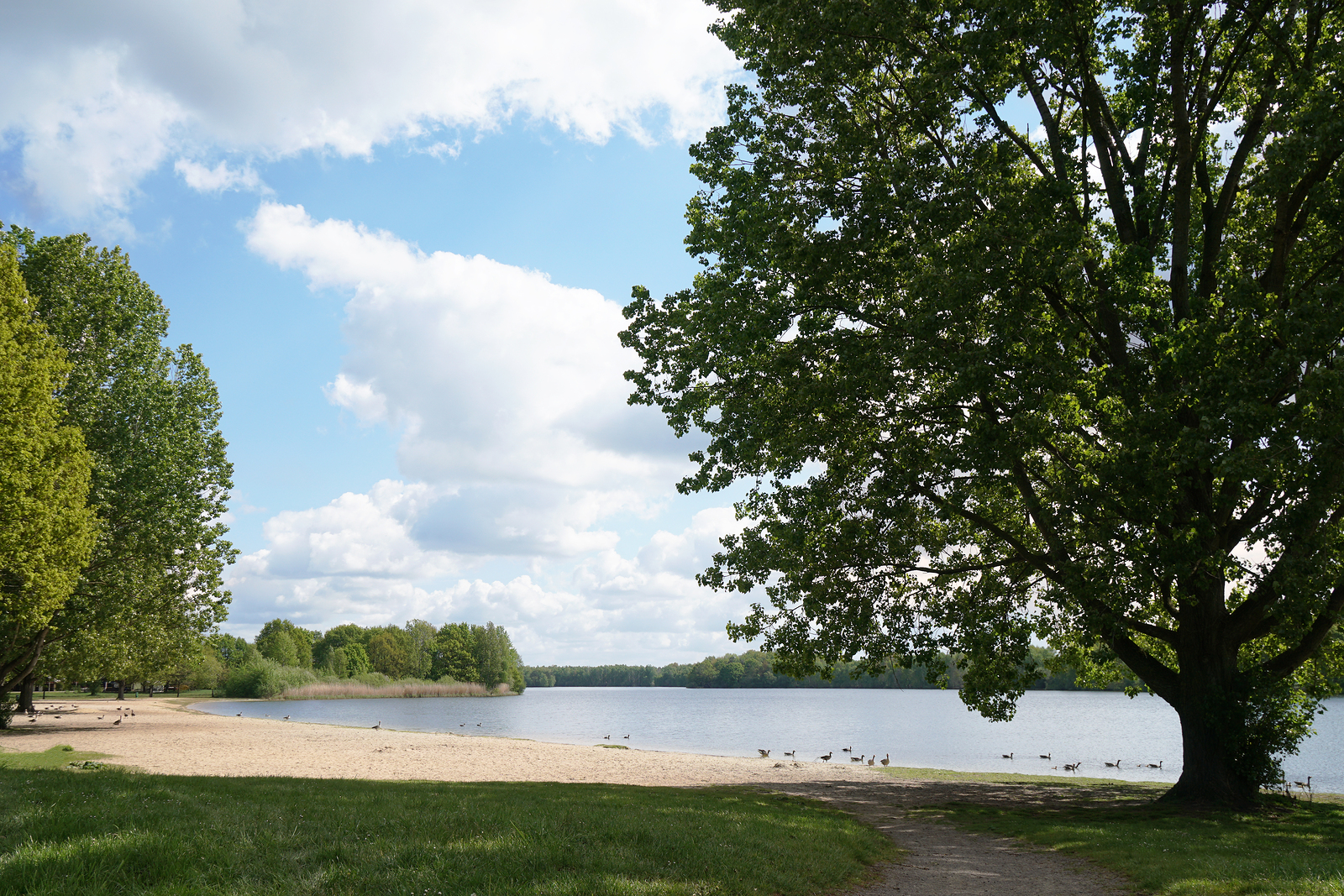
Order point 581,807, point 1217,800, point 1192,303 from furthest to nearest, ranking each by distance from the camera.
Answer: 1. point 1217,800
2. point 1192,303
3. point 581,807

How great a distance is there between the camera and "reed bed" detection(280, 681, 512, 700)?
105 meters

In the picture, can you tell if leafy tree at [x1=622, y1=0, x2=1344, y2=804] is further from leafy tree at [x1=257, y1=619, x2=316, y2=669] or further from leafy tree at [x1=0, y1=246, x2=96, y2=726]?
leafy tree at [x1=257, y1=619, x2=316, y2=669]

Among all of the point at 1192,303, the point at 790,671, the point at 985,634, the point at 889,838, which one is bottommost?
the point at 889,838

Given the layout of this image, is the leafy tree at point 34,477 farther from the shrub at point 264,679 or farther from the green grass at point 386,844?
the shrub at point 264,679

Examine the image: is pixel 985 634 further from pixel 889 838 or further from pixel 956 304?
pixel 956 304

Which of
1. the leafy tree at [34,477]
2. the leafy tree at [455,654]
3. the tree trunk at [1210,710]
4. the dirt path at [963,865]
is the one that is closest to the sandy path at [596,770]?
the dirt path at [963,865]

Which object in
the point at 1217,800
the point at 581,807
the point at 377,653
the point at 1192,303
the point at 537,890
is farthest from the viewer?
the point at 377,653

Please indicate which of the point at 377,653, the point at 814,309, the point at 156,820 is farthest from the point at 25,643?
the point at 377,653

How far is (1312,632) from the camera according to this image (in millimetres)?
16719

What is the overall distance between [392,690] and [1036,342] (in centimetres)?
12662

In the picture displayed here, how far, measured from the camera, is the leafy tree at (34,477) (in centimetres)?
2152

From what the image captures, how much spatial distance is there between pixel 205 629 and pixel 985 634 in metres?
34.6

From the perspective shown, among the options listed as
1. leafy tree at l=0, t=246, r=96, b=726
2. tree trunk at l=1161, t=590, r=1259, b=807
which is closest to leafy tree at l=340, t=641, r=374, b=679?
leafy tree at l=0, t=246, r=96, b=726

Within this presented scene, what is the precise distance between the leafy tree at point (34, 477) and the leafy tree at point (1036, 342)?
1717 cm
